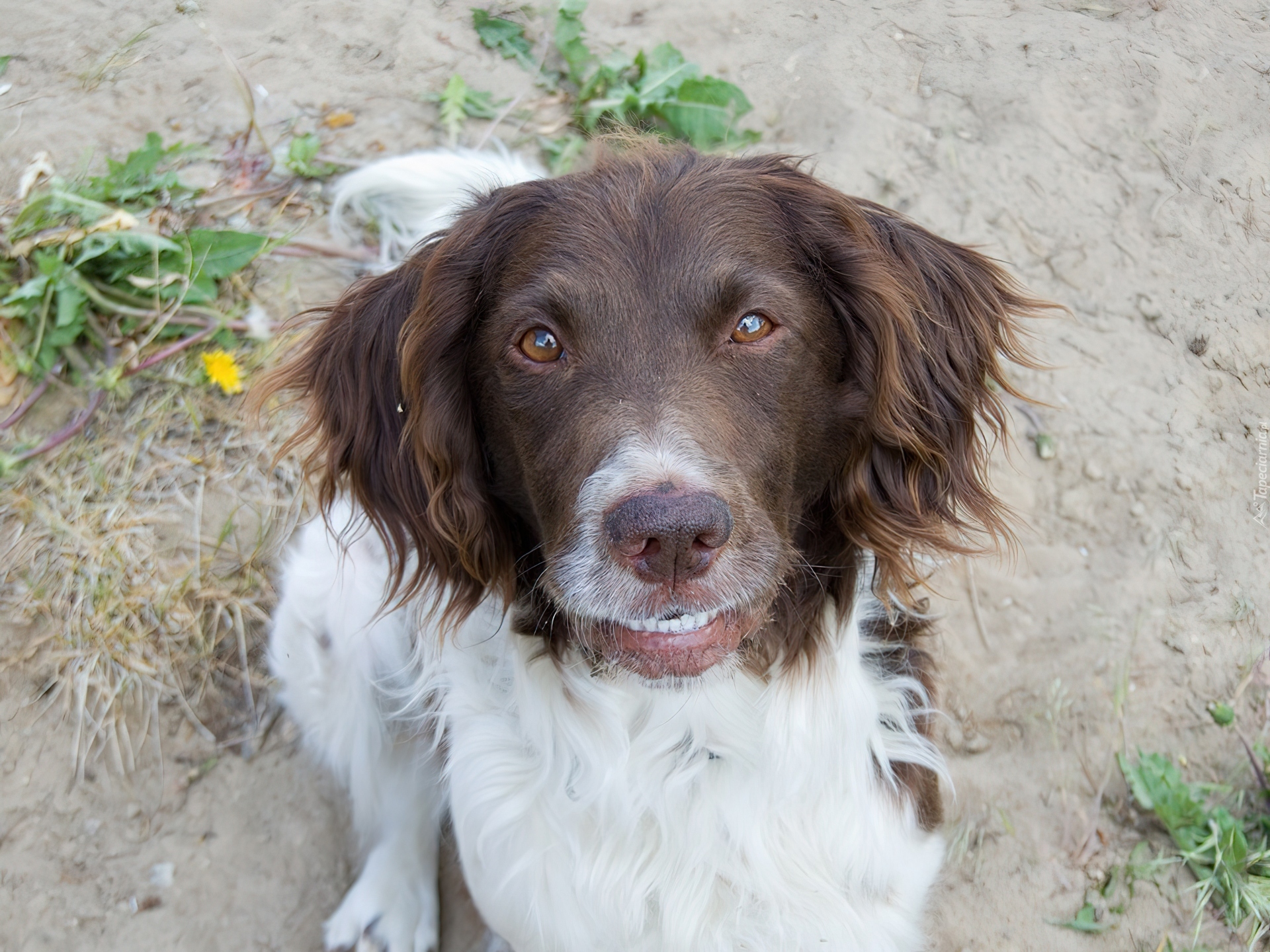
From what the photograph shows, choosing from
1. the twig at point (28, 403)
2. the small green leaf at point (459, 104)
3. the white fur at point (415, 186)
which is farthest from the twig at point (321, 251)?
the twig at point (28, 403)

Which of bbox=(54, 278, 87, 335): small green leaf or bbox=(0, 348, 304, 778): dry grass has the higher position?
bbox=(54, 278, 87, 335): small green leaf

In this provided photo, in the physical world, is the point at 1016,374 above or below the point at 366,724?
above

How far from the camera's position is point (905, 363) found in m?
2.56

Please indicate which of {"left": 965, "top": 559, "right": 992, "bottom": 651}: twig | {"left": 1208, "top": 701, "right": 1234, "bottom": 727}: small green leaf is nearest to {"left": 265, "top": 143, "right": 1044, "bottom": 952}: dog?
{"left": 965, "top": 559, "right": 992, "bottom": 651}: twig

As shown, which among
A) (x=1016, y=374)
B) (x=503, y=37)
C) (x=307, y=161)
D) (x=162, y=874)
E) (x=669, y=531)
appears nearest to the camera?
(x=669, y=531)

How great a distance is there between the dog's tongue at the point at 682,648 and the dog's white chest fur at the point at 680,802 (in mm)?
238

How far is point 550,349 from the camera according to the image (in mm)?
2426

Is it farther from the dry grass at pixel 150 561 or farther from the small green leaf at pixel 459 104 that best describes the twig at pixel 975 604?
the small green leaf at pixel 459 104

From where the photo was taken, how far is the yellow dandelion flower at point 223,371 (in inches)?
167

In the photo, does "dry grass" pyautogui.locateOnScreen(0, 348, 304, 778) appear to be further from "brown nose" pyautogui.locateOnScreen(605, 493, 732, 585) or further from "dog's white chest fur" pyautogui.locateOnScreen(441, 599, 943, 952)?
"brown nose" pyautogui.locateOnScreen(605, 493, 732, 585)

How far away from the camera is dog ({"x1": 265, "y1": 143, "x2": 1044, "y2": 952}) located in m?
2.31

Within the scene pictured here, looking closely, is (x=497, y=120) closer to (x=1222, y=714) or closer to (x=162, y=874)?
(x=162, y=874)

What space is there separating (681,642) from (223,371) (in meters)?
2.72

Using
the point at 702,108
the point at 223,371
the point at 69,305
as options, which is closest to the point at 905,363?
the point at 702,108
